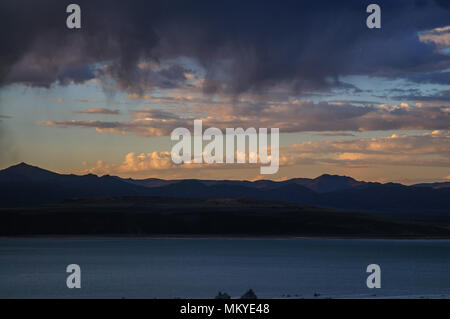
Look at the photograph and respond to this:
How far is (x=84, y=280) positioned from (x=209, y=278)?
15.0 meters

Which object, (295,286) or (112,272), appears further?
(112,272)

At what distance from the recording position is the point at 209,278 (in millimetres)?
87938
